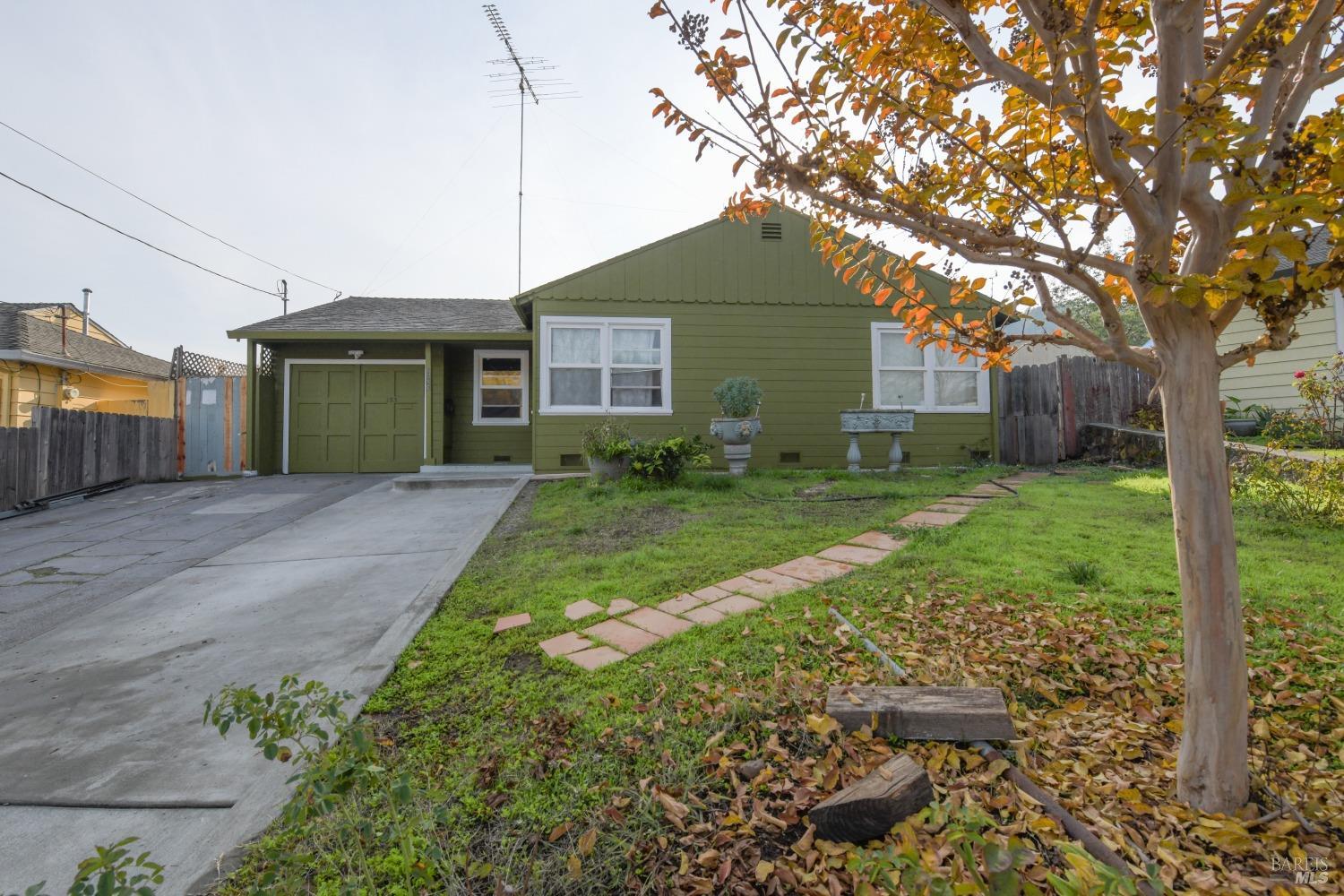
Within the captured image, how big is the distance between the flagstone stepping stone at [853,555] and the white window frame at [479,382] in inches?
308

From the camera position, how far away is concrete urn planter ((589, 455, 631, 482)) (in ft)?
24.8

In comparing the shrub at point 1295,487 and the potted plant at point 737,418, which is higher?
the potted plant at point 737,418

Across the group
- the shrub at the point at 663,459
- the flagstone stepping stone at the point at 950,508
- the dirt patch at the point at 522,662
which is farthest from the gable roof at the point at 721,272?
the dirt patch at the point at 522,662

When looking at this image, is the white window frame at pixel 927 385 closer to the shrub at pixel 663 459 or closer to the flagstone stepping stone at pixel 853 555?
the shrub at pixel 663 459

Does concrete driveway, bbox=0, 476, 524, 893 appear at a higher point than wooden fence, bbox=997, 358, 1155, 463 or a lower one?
lower

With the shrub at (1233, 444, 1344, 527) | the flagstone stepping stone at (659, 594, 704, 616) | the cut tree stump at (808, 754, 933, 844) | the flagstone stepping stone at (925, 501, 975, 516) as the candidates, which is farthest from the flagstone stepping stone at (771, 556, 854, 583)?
the shrub at (1233, 444, 1344, 527)

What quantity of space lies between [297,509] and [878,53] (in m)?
7.81

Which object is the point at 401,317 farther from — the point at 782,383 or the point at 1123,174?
the point at 1123,174

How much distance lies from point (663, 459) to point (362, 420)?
23.3ft

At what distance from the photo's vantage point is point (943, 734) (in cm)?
178

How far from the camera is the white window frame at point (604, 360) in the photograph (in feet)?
29.7

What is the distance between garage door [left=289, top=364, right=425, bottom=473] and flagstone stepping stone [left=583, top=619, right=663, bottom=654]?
9.26 meters

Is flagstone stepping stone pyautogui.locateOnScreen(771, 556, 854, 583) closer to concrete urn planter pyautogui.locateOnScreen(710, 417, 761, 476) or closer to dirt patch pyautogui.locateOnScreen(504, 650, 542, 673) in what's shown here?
dirt patch pyautogui.locateOnScreen(504, 650, 542, 673)

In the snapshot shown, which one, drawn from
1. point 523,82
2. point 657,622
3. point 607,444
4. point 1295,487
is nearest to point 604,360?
point 607,444
